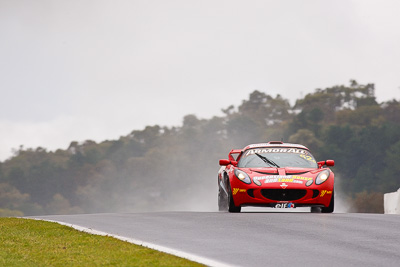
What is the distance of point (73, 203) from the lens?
6299 inches

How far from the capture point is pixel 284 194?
17.1 metres

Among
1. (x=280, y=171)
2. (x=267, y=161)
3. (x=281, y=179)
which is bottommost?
(x=281, y=179)


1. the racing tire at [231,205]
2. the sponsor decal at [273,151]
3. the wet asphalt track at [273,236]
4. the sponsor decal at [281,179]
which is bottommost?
the wet asphalt track at [273,236]

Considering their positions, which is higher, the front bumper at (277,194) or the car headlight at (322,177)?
the car headlight at (322,177)

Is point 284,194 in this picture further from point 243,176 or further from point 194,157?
point 194,157

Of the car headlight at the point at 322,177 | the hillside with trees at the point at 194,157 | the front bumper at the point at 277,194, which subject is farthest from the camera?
the hillside with trees at the point at 194,157

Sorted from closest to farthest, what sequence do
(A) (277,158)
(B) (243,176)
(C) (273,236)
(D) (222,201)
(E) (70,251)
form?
(E) (70,251) < (C) (273,236) < (B) (243,176) < (A) (277,158) < (D) (222,201)

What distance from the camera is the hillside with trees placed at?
10962cm

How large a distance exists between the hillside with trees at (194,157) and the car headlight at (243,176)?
8493 cm

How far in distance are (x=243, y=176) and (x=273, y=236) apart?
538 centimetres

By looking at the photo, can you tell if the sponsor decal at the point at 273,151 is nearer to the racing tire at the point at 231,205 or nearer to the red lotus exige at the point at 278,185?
the red lotus exige at the point at 278,185

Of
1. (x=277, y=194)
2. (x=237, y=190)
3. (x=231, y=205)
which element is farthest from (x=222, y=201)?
(x=277, y=194)

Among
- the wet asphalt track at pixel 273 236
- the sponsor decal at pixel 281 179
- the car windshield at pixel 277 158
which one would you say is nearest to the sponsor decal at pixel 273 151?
the car windshield at pixel 277 158

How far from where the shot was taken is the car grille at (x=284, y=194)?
56.1ft
